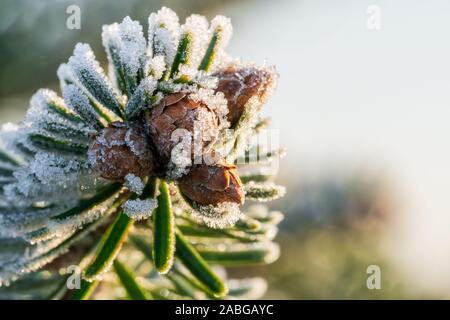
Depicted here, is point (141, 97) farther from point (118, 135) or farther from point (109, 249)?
point (109, 249)

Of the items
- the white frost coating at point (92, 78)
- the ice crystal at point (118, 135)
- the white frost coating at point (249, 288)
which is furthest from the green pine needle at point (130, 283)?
the white frost coating at point (92, 78)

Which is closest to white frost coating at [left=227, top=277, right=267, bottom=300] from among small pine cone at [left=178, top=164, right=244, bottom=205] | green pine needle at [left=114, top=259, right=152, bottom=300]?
green pine needle at [left=114, top=259, right=152, bottom=300]

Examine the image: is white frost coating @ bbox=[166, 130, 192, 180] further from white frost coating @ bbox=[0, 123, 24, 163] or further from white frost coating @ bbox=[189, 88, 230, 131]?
white frost coating @ bbox=[0, 123, 24, 163]

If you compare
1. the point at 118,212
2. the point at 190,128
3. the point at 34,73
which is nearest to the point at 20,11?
the point at 34,73

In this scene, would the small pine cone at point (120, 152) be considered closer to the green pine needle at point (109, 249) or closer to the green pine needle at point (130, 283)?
the green pine needle at point (109, 249)

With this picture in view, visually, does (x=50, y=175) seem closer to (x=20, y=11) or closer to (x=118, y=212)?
(x=118, y=212)

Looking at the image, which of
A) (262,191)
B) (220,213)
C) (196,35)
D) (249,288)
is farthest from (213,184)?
(249,288)
